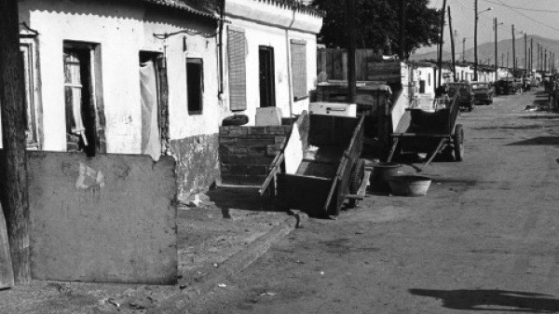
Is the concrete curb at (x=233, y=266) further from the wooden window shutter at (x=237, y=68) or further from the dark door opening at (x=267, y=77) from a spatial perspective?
the dark door opening at (x=267, y=77)

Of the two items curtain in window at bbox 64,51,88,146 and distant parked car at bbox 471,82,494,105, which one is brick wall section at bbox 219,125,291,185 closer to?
curtain in window at bbox 64,51,88,146

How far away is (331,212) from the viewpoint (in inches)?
485

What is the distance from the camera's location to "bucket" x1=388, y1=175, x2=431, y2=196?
14742mm

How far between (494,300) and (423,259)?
196cm

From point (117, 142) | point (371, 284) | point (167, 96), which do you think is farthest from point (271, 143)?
point (371, 284)

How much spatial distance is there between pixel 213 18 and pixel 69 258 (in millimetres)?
7698

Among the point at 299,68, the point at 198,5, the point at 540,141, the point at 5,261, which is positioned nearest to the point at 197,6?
the point at 198,5

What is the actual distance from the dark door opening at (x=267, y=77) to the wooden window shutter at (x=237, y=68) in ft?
5.89

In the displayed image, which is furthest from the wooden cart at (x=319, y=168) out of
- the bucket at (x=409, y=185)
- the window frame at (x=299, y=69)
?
the window frame at (x=299, y=69)

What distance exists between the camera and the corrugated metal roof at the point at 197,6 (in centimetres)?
1240

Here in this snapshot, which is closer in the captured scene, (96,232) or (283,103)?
(96,232)

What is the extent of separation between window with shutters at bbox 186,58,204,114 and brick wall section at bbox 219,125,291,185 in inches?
38.7

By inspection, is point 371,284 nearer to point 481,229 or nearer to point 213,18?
point 481,229

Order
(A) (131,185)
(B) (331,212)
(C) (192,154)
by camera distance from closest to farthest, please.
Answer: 1. (A) (131,185)
2. (B) (331,212)
3. (C) (192,154)
